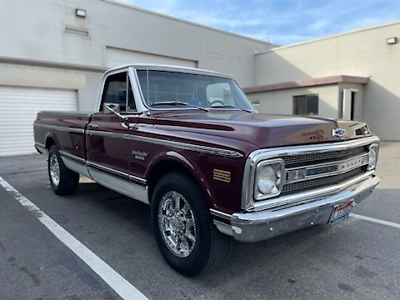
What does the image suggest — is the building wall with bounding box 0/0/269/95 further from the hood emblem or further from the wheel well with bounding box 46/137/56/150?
the hood emblem

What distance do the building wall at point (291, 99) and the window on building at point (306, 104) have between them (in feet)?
0.82

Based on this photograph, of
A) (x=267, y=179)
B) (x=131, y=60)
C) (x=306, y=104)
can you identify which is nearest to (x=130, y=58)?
(x=131, y=60)

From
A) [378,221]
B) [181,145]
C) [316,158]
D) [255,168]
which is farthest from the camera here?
[378,221]

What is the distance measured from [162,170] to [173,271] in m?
1.00

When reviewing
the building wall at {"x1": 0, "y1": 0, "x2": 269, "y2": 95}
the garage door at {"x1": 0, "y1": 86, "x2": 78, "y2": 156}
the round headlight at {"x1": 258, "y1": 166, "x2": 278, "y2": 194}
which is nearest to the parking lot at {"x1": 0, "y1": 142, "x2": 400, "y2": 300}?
the round headlight at {"x1": 258, "y1": 166, "x2": 278, "y2": 194}

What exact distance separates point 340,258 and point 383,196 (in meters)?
3.06

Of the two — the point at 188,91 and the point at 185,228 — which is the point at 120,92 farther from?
the point at 185,228

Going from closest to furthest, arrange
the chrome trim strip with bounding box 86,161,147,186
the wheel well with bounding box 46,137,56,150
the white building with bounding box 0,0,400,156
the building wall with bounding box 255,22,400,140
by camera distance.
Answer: the chrome trim strip with bounding box 86,161,147,186 < the wheel well with bounding box 46,137,56,150 < the white building with bounding box 0,0,400,156 < the building wall with bounding box 255,22,400,140

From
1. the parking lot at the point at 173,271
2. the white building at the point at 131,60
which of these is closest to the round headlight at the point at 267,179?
the parking lot at the point at 173,271

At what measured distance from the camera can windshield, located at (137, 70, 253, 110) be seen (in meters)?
3.88

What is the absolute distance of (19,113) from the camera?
12.9m

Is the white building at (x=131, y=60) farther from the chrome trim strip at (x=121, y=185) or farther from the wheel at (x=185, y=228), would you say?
the wheel at (x=185, y=228)

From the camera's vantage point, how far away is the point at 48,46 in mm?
14086

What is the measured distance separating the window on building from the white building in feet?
0.17
